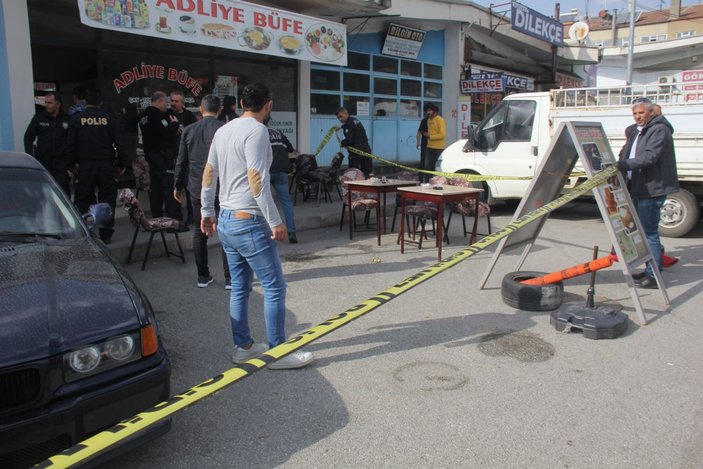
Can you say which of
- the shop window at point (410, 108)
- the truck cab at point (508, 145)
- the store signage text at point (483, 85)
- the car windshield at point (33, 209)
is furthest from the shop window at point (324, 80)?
the car windshield at point (33, 209)

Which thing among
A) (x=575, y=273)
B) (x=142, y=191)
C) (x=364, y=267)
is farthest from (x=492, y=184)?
(x=142, y=191)

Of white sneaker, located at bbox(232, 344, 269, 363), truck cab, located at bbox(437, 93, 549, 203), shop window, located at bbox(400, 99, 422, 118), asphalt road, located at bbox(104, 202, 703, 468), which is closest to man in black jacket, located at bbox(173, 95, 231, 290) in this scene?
asphalt road, located at bbox(104, 202, 703, 468)

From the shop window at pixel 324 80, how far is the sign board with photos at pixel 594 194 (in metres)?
8.72

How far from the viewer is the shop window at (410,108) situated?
16.3 meters

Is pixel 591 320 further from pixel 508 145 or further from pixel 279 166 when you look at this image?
pixel 508 145

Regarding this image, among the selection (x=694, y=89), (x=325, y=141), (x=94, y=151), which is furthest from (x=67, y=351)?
(x=325, y=141)

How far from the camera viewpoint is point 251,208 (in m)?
3.67

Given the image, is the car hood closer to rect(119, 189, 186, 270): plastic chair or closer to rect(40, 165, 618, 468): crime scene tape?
rect(40, 165, 618, 468): crime scene tape

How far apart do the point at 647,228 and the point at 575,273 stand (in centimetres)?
141

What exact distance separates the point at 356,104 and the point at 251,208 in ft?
38.1

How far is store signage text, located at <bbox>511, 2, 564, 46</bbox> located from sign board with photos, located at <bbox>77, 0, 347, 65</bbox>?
8.07 meters

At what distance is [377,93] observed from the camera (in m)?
15.4

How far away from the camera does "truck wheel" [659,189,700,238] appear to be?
8500 mm

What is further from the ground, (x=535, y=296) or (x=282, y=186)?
(x=282, y=186)
